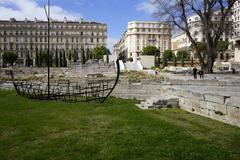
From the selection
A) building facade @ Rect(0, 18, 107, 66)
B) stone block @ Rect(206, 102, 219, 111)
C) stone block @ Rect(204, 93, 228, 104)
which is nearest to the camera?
stone block @ Rect(204, 93, 228, 104)

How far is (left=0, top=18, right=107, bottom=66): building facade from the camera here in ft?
444

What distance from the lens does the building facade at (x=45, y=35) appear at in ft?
444

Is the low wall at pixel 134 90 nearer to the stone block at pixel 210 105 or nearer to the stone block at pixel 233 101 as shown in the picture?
the stone block at pixel 210 105

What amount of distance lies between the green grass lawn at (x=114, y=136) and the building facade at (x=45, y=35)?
124 meters

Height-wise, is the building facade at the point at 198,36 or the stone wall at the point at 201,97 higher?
the building facade at the point at 198,36

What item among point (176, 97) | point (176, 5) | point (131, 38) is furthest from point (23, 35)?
point (176, 97)

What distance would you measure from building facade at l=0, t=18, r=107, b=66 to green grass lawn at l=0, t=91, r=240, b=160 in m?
124

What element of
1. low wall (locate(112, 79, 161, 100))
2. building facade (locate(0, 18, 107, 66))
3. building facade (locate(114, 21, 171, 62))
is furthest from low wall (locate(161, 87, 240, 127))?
building facade (locate(114, 21, 171, 62))

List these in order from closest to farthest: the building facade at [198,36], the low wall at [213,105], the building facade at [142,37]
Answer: the low wall at [213,105] < the building facade at [198,36] < the building facade at [142,37]

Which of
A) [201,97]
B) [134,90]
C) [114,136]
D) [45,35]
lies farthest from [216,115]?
[45,35]

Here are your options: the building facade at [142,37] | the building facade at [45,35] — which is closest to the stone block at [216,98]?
the building facade at [45,35]

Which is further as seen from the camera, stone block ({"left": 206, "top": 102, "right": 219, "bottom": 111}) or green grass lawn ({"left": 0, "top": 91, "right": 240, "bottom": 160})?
stone block ({"left": 206, "top": 102, "right": 219, "bottom": 111})

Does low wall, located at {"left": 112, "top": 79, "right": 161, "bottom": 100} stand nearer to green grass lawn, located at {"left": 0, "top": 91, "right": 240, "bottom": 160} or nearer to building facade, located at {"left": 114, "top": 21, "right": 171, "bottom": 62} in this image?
green grass lawn, located at {"left": 0, "top": 91, "right": 240, "bottom": 160}

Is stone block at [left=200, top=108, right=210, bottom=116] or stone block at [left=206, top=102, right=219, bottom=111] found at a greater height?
stone block at [left=206, top=102, right=219, bottom=111]
